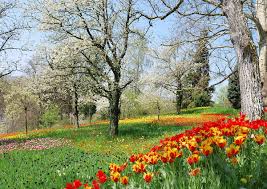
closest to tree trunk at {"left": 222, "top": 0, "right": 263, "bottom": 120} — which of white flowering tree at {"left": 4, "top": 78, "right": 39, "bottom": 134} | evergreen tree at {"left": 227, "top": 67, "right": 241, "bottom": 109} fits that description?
A: white flowering tree at {"left": 4, "top": 78, "right": 39, "bottom": 134}

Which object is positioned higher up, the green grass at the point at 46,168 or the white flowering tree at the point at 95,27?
the white flowering tree at the point at 95,27

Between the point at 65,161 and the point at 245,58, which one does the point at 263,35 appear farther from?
the point at 65,161

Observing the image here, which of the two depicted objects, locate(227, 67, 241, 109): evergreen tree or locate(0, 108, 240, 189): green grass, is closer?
locate(0, 108, 240, 189): green grass

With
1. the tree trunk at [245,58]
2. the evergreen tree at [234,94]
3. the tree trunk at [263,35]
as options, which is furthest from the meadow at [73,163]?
the evergreen tree at [234,94]

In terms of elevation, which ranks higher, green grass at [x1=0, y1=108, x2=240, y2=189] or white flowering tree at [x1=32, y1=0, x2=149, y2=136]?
white flowering tree at [x1=32, y1=0, x2=149, y2=136]

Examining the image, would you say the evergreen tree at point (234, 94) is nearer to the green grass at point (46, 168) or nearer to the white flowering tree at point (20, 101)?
the white flowering tree at point (20, 101)

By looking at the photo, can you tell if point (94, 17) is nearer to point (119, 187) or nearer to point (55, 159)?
point (55, 159)

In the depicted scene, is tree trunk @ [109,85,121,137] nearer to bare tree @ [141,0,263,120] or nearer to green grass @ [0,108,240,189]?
green grass @ [0,108,240,189]

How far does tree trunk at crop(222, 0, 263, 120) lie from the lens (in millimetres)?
9000

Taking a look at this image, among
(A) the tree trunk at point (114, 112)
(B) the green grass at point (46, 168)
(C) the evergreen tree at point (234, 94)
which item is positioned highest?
(C) the evergreen tree at point (234, 94)

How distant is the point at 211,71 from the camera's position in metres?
14.0

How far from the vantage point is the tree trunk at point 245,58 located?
9000 mm

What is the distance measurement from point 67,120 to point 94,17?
28.8 metres

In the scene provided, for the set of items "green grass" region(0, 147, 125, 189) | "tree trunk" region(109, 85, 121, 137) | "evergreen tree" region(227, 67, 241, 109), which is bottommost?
"green grass" region(0, 147, 125, 189)
